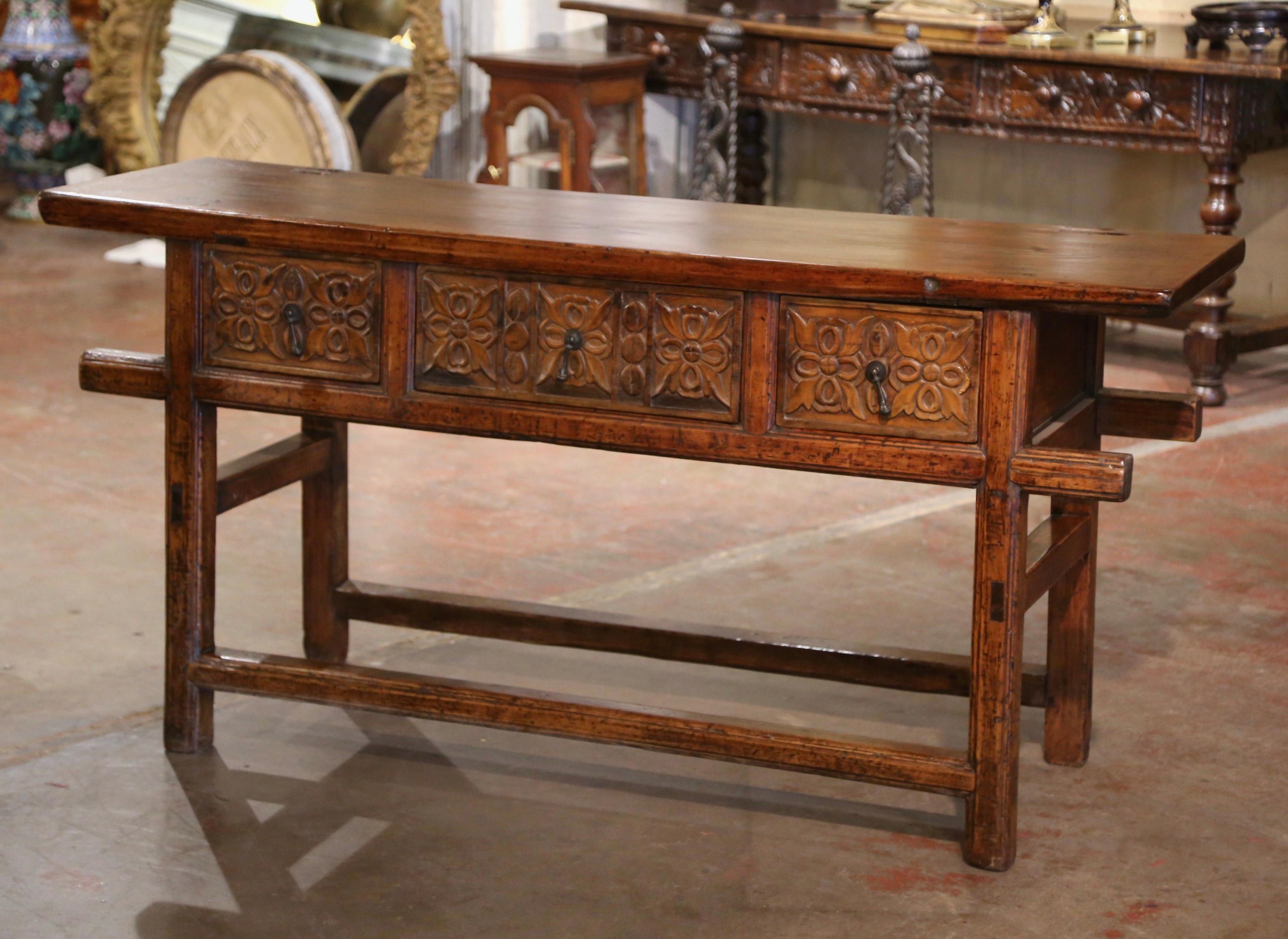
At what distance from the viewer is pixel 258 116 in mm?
7055

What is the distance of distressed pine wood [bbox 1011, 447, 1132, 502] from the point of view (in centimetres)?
244

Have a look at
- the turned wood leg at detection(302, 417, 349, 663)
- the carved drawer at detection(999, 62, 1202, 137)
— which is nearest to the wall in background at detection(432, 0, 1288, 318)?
the carved drawer at detection(999, 62, 1202, 137)

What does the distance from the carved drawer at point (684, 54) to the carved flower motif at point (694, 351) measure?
3700 millimetres

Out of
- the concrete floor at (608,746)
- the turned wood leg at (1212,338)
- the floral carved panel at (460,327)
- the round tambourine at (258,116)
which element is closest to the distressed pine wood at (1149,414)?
the concrete floor at (608,746)

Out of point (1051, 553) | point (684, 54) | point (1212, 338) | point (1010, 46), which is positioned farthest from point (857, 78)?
point (1051, 553)

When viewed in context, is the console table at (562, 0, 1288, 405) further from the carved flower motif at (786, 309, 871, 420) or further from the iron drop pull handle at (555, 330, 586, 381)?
the iron drop pull handle at (555, 330, 586, 381)

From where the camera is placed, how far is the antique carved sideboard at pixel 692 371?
8.18 feet

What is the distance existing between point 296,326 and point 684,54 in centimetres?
386

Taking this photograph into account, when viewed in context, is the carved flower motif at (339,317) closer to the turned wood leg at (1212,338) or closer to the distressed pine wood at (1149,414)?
the distressed pine wood at (1149,414)

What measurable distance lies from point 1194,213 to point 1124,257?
384 centimetres

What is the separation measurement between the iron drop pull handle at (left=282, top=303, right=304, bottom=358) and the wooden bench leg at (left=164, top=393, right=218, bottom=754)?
0.23 metres

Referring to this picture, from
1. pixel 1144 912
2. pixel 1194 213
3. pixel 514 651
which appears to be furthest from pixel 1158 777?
pixel 1194 213

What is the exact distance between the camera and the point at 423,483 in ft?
15.4

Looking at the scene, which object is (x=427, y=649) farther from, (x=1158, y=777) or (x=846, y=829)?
(x=1158, y=777)
